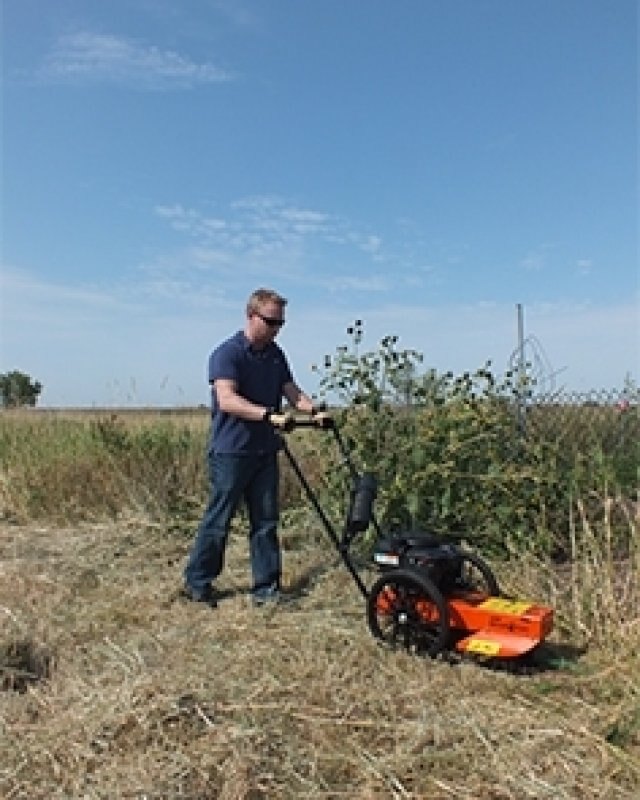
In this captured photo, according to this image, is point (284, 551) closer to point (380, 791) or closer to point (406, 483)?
point (406, 483)

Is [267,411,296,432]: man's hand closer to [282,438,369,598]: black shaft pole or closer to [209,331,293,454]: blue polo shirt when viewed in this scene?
[282,438,369,598]: black shaft pole

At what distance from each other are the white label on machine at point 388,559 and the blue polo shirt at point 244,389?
44.0 inches

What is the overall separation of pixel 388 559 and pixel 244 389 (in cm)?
135

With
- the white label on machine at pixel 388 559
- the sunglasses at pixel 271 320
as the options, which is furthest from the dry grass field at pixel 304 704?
the sunglasses at pixel 271 320

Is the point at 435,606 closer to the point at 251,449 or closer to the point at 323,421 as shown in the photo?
the point at 323,421

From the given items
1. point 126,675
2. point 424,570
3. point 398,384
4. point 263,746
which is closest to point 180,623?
point 126,675

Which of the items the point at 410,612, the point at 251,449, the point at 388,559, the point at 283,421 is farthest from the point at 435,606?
the point at 251,449

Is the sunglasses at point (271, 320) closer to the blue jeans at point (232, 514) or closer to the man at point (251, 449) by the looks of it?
the man at point (251, 449)

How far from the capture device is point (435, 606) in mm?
3805

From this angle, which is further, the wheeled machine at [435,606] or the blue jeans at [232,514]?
the blue jeans at [232,514]

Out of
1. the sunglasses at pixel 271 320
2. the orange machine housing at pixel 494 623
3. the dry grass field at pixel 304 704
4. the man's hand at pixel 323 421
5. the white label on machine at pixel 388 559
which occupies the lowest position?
the dry grass field at pixel 304 704

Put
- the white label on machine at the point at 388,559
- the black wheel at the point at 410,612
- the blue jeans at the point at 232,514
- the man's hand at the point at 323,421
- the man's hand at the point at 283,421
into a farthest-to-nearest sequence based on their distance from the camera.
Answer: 1. the blue jeans at the point at 232,514
2. the man's hand at the point at 323,421
3. the man's hand at the point at 283,421
4. the white label on machine at the point at 388,559
5. the black wheel at the point at 410,612

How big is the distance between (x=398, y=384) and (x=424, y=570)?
2.41 m

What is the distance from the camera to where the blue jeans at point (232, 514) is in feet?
16.1
